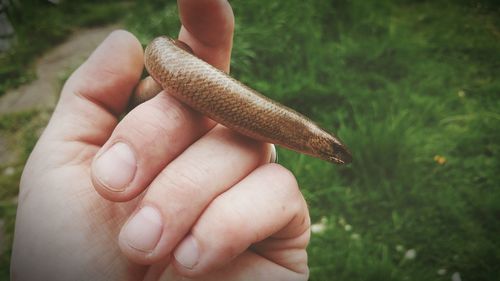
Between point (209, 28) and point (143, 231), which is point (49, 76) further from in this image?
point (143, 231)

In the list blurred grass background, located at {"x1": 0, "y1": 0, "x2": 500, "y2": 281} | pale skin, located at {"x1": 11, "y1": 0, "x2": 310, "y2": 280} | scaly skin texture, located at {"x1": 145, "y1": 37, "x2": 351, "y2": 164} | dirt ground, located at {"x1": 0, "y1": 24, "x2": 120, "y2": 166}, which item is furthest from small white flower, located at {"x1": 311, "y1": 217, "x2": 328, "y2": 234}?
dirt ground, located at {"x1": 0, "y1": 24, "x2": 120, "y2": 166}

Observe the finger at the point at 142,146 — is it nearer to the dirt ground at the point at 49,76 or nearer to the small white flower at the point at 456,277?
the dirt ground at the point at 49,76

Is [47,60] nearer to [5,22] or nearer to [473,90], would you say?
[5,22]

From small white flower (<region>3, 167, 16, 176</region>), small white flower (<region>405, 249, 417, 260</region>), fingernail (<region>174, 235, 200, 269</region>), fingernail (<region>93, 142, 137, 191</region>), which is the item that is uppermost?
fingernail (<region>93, 142, 137, 191</region>)

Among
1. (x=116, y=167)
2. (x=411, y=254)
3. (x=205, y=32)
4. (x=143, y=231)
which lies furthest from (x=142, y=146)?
(x=411, y=254)

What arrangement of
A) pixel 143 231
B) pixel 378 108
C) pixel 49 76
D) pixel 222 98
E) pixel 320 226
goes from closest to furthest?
pixel 143 231
pixel 222 98
pixel 320 226
pixel 378 108
pixel 49 76

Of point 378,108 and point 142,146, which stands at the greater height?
point 142,146

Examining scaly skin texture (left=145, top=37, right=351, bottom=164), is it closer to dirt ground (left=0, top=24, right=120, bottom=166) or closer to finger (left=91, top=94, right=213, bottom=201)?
finger (left=91, top=94, right=213, bottom=201)
